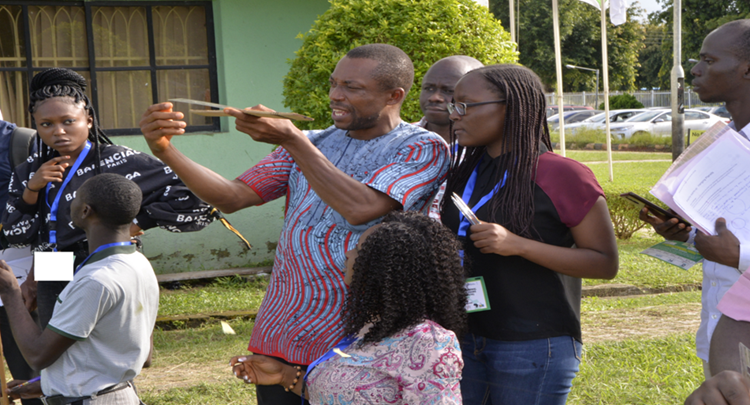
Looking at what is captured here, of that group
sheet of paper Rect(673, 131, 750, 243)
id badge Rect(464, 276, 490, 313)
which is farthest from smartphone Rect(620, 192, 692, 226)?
id badge Rect(464, 276, 490, 313)

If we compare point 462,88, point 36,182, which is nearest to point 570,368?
point 462,88

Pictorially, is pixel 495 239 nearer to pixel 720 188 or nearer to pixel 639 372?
pixel 720 188

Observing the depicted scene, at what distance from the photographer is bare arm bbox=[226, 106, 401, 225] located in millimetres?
2088

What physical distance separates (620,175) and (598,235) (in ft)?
50.1

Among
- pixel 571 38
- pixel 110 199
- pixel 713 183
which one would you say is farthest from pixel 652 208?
pixel 571 38

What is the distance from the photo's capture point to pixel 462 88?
241 cm

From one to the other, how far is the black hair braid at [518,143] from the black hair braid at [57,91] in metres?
1.81

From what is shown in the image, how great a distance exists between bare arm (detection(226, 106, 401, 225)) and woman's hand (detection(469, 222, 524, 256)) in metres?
0.34

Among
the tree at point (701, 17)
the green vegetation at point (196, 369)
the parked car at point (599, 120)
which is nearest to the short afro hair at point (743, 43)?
the green vegetation at point (196, 369)

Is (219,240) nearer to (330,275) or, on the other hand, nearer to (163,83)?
(163,83)

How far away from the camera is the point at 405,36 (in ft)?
18.2

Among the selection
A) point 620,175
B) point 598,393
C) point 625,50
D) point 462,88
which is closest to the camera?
point 462,88

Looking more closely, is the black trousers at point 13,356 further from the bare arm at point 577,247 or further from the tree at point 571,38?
the tree at point 571,38

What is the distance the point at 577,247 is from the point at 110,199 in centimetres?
173
